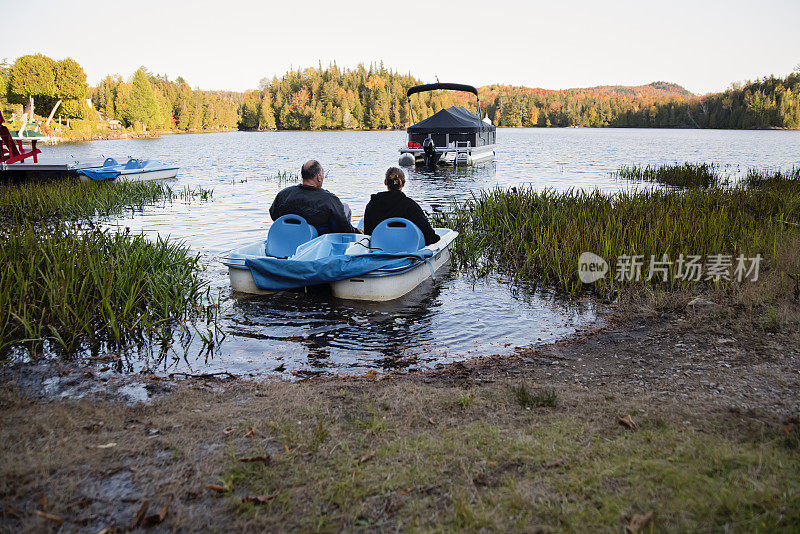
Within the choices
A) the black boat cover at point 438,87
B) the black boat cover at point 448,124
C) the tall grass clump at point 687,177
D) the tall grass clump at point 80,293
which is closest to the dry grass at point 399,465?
the tall grass clump at point 80,293

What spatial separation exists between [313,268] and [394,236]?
1.38 metres

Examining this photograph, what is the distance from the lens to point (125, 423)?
387cm

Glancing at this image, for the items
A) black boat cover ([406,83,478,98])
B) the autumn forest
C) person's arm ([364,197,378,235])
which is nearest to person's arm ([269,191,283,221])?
person's arm ([364,197,378,235])

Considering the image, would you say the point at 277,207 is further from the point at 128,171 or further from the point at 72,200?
the point at 128,171

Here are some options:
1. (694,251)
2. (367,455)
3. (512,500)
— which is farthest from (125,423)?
(694,251)

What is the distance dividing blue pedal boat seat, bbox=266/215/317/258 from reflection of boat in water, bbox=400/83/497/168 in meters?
24.1

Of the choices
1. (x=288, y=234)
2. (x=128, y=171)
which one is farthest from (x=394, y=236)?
(x=128, y=171)

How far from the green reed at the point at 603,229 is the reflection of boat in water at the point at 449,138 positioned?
2087 cm

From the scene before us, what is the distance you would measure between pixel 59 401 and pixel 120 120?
11455 cm

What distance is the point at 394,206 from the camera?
8617 mm

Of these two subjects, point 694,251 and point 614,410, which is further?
point 694,251

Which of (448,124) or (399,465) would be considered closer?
(399,465)

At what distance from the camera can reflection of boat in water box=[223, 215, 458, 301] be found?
7691 mm

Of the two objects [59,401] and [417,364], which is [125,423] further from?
[417,364]
